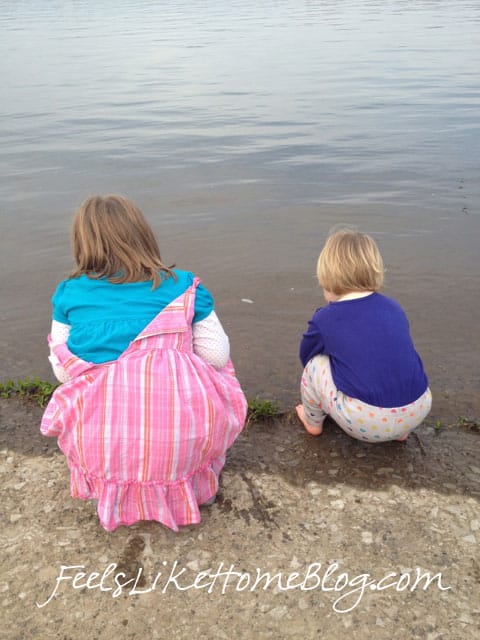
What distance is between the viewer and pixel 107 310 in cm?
271

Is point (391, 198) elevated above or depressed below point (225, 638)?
above

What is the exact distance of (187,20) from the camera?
34.5 metres

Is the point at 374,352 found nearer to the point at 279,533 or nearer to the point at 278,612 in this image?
the point at 279,533

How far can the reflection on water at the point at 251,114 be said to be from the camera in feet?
28.9

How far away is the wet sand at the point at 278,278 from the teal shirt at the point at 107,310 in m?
1.59

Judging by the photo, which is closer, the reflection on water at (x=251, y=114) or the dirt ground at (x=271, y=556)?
the dirt ground at (x=271, y=556)

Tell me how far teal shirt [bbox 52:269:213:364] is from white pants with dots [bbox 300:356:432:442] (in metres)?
0.99

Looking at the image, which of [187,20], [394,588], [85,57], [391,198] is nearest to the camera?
[394,588]

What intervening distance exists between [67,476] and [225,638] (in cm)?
128

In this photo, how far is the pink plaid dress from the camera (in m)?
2.53

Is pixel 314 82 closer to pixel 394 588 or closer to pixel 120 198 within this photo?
pixel 120 198

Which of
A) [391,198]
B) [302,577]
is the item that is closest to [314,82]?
[391,198]

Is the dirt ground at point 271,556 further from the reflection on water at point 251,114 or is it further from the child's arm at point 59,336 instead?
the reflection on water at point 251,114

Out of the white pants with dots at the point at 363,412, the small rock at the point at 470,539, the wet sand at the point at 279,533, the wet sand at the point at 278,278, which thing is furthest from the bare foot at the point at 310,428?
the small rock at the point at 470,539
